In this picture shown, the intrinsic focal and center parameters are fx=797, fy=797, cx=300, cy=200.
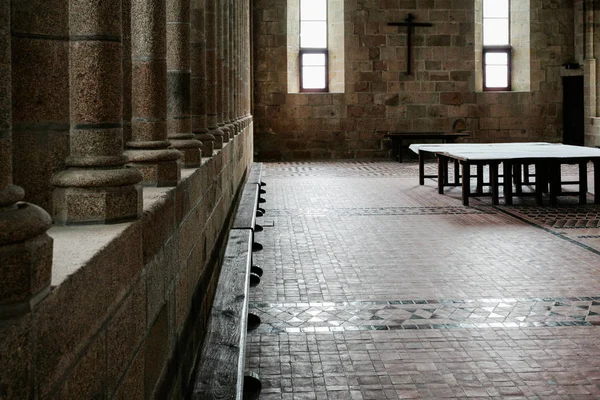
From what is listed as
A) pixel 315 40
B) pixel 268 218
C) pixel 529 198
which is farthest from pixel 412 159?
pixel 268 218

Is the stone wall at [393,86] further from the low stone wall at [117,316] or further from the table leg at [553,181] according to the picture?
the low stone wall at [117,316]

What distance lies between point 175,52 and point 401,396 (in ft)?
8.55

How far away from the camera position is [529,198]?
10.6 meters

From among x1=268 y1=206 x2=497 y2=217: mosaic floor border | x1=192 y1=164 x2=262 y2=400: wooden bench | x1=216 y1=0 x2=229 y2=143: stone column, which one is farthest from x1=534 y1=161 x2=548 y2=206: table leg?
x1=192 y1=164 x2=262 y2=400: wooden bench

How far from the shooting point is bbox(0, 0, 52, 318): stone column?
143cm

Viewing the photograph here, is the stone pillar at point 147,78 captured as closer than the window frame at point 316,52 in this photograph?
Yes

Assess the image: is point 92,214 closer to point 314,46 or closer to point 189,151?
point 189,151

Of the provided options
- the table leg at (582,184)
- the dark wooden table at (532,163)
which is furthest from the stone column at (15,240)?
the table leg at (582,184)

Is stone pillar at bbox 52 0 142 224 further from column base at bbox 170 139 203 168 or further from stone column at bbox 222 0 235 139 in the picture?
stone column at bbox 222 0 235 139

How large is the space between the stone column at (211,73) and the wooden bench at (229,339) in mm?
2095

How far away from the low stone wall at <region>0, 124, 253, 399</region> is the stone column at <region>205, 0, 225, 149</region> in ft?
9.51

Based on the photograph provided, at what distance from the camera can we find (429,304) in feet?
16.1

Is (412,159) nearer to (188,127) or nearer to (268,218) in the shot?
(268,218)

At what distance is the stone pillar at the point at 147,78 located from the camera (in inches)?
151
